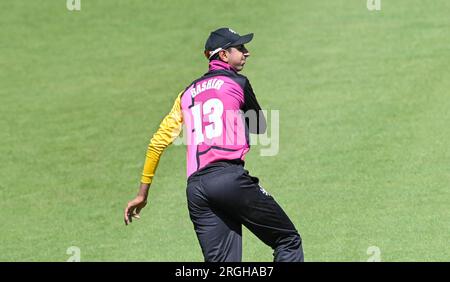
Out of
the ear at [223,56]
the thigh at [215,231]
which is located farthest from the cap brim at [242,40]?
the thigh at [215,231]

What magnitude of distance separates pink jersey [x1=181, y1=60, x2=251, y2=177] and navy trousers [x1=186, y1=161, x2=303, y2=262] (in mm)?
98

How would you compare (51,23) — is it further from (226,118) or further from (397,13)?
(226,118)

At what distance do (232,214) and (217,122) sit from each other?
798 millimetres

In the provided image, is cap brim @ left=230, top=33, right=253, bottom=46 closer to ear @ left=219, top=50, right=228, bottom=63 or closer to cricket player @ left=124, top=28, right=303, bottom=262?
ear @ left=219, top=50, right=228, bottom=63

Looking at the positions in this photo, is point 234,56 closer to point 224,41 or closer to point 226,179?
point 224,41

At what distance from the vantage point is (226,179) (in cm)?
924

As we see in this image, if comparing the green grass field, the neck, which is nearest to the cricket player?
the neck

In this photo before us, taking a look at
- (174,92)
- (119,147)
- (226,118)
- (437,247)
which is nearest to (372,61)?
(174,92)

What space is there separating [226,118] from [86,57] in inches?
386

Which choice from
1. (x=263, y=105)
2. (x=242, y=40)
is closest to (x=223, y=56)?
(x=242, y=40)

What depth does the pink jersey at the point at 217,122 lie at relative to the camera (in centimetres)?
936

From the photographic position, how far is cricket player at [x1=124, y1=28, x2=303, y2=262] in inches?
365
